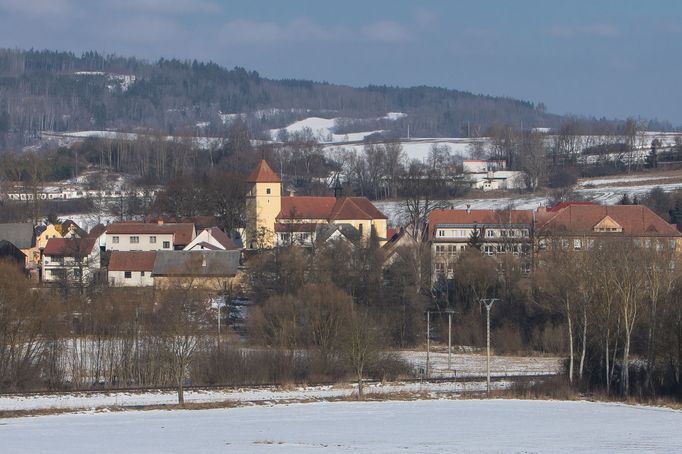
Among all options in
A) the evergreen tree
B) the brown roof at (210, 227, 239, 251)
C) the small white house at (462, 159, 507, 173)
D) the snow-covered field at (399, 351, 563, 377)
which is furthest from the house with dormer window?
the small white house at (462, 159, 507, 173)

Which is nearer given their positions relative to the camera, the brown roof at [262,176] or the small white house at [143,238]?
the small white house at [143,238]

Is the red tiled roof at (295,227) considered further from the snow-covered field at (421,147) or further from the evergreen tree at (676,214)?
the snow-covered field at (421,147)

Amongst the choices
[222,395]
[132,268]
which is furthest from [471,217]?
[222,395]

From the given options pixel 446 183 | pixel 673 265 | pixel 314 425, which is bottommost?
pixel 314 425

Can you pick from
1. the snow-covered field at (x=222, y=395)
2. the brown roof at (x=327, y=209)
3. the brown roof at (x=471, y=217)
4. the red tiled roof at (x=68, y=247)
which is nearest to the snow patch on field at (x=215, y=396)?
the snow-covered field at (x=222, y=395)

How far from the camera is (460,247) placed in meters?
59.7

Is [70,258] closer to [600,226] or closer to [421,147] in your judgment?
[600,226]

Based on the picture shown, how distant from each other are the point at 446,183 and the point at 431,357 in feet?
180

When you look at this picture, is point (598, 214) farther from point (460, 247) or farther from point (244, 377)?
point (244, 377)

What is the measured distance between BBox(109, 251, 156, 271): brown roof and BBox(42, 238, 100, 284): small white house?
0.99 meters

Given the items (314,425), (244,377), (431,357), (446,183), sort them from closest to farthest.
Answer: (314,425) < (244,377) < (431,357) < (446,183)

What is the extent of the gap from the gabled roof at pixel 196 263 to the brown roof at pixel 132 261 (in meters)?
0.73

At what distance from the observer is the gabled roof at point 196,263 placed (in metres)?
52.2

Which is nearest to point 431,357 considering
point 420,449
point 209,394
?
point 209,394
